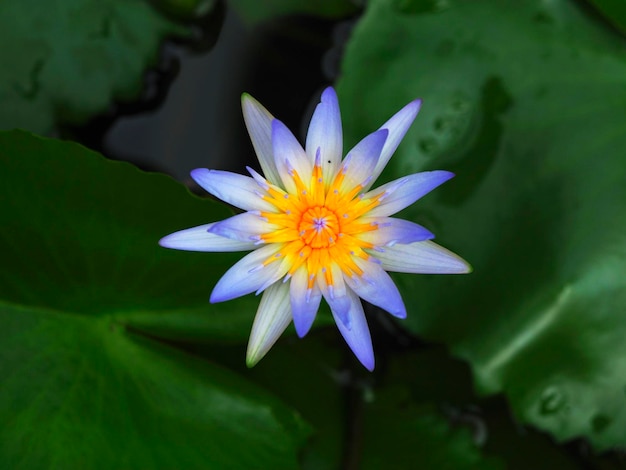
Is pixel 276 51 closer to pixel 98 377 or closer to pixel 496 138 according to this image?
pixel 496 138

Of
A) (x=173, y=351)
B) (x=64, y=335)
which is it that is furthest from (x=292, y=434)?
(x=64, y=335)

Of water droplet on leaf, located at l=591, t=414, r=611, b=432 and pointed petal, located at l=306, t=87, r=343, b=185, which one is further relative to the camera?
water droplet on leaf, located at l=591, t=414, r=611, b=432

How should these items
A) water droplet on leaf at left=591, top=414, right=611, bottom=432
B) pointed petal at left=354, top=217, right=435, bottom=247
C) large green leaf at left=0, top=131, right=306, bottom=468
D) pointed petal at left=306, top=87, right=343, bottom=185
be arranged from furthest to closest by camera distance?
water droplet on leaf at left=591, top=414, right=611, bottom=432 < large green leaf at left=0, top=131, right=306, bottom=468 < pointed petal at left=306, top=87, right=343, bottom=185 < pointed petal at left=354, top=217, right=435, bottom=247

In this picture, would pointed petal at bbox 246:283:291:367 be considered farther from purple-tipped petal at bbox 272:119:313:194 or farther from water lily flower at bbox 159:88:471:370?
purple-tipped petal at bbox 272:119:313:194

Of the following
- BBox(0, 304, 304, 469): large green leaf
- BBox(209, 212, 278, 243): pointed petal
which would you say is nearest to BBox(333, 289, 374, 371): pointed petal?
BBox(209, 212, 278, 243): pointed petal

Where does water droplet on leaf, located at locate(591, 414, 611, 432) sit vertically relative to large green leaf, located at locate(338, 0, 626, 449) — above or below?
below

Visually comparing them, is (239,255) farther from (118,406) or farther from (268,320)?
(118,406)

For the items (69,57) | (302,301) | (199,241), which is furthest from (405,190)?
(69,57)
